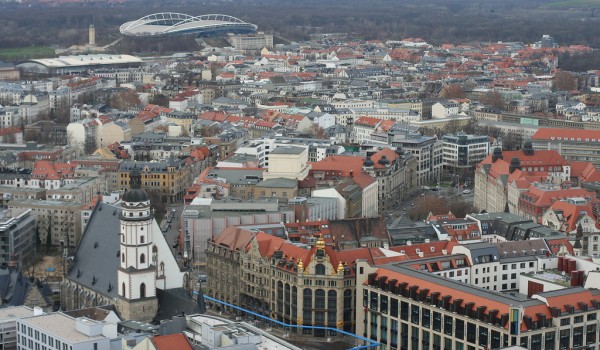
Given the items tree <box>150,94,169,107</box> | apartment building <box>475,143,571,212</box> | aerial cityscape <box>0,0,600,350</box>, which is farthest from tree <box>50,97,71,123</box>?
apartment building <box>475,143,571,212</box>

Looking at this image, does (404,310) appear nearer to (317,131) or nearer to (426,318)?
(426,318)

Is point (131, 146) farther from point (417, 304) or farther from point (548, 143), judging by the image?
point (417, 304)

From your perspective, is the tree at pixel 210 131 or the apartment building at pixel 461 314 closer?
the apartment building at pixel 461 314

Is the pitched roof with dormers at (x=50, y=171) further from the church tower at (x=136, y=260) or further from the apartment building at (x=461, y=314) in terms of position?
the apartment building at (x=461, y=314)

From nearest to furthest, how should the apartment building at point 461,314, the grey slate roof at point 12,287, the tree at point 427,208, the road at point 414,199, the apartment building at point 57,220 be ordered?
the apartment building at point 461,314 < the grey slate roof at point 12,287 < the apartment building at point 57,220 < the tree at point 427,208 < the road at point 414,199

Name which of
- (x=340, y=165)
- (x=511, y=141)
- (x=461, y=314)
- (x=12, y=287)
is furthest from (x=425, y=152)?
(x=461, y=314)

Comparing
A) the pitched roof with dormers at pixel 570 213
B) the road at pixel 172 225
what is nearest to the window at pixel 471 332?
the pitched roof with dormers at pixel 570 213
